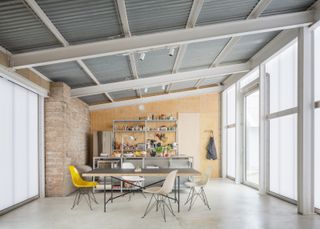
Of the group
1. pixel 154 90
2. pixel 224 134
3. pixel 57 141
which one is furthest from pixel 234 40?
pixel 224 134

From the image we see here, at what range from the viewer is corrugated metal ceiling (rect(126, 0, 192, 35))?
4289mm

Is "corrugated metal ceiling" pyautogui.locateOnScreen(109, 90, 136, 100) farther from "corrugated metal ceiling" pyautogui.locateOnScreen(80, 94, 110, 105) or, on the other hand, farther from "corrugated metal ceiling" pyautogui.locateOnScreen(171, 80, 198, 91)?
"corrugated metal ceiling" pyautogui.locateOnScreen(171, 80, 198, 91)

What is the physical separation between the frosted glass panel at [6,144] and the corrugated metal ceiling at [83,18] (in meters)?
1.71

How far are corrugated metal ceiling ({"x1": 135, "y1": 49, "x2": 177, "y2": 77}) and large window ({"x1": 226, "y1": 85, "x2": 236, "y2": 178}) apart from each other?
11.0 ft

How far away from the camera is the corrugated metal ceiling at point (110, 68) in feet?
21.3

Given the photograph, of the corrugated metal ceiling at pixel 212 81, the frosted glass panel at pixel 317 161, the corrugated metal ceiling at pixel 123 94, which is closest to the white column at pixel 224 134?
the corrugated metal ceiling at pixel 212 81

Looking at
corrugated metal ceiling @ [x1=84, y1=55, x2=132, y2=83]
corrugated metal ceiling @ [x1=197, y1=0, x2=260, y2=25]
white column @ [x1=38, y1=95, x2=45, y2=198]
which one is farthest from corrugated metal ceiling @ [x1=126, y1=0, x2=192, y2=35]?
white column @ [x1=38, y1=95, x2=45, y2=198]

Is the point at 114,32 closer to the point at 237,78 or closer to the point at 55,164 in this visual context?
the point at 55,164

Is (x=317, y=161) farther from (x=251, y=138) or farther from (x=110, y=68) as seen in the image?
(x=110, y=68)

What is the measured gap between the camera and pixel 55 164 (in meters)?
7.40

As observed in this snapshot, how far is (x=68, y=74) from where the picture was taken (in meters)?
7.14

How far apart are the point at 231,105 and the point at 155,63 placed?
457cm

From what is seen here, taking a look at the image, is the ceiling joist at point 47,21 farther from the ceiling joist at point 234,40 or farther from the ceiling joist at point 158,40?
the ceiling joist at point 234,40

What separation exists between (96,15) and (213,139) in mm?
7921
